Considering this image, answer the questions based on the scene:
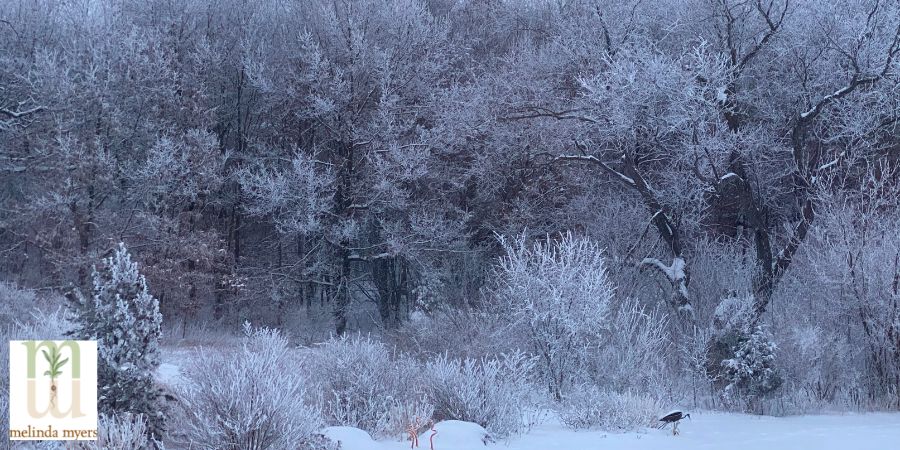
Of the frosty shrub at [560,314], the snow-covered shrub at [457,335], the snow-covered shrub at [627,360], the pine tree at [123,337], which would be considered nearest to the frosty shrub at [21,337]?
the pine tree at [123,337]

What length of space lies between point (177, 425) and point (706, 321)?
9981 millimetres

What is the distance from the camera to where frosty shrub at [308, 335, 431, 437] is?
26.3 feet

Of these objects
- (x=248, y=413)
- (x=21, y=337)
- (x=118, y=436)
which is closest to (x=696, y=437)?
(x=248, y=413)

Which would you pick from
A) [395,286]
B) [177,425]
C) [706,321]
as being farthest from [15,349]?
[395,286]

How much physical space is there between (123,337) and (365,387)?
8.63ft

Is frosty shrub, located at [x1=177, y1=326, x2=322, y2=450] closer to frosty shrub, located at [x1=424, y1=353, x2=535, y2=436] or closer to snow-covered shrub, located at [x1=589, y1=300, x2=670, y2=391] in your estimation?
frosty shrub, located at [x1=424, y1=353, x2=535, y2=436]

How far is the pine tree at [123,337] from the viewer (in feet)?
22.1

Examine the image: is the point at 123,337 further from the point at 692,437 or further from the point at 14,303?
the point at 14,303

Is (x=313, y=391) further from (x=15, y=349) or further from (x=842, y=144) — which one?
(x=842, y=144)

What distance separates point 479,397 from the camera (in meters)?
8.23

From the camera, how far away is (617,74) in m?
16.1

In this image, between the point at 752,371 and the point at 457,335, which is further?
the point at 457,335

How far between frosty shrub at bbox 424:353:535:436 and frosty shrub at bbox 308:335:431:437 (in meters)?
0.23

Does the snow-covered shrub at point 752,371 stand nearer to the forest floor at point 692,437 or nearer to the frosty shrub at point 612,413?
the forest floor at point 692,437
